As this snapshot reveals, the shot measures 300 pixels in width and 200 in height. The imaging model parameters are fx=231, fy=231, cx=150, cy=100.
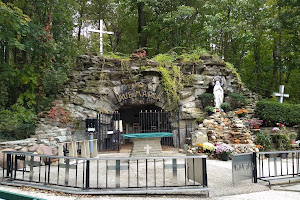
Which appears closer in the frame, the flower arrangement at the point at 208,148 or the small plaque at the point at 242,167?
the small plaque at the point at 242,167

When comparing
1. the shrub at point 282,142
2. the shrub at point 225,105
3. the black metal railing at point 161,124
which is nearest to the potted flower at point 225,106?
the shrub at point 225,105

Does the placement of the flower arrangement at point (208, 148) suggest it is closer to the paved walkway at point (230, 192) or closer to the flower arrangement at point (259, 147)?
the flower arrangement at point (259, 147)

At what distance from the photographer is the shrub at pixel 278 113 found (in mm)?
11805

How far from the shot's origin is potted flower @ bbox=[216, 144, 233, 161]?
868cm

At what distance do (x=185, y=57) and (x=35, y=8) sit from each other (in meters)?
8.09

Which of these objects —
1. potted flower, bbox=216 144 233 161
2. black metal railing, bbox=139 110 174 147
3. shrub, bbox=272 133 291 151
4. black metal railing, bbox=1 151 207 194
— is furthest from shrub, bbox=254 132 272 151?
black metal railing, bbox=1 151 207 194

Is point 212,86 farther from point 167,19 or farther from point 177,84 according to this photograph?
point 167,19

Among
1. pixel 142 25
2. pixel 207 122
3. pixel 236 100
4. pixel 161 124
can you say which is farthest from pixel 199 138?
pixel 142 25

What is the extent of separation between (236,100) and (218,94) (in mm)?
1247

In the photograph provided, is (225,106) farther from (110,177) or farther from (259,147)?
(110,177)

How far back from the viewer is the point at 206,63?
40.9ft

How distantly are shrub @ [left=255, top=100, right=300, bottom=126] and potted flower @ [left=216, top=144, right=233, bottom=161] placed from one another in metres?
4.18

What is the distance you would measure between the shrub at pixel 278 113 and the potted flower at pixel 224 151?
4182 millimetres

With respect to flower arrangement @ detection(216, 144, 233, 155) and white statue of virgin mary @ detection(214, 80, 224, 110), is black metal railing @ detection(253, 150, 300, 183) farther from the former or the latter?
white statue of virgin mary @ detection(214, 80, 224, 110)
